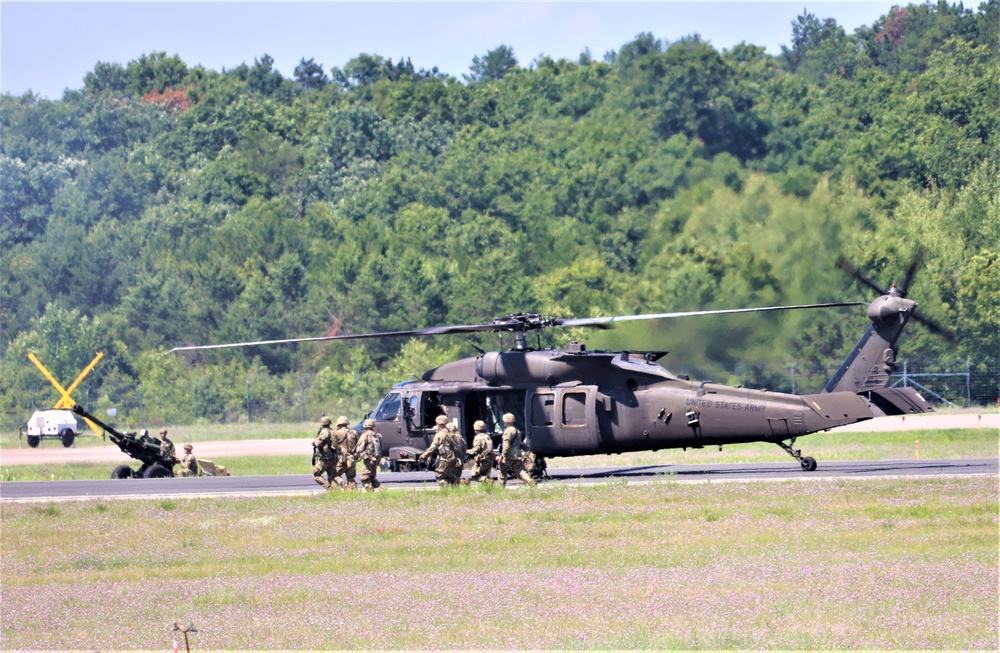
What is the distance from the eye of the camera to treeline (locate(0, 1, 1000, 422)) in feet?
189

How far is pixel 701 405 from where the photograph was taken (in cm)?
2623

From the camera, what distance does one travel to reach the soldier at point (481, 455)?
2586 cm

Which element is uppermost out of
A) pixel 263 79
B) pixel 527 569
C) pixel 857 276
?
pixel 263 79

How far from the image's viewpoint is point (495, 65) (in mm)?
138125

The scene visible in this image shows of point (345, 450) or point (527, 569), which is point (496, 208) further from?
point (527, 569)

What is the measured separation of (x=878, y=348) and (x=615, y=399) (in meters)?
4.90

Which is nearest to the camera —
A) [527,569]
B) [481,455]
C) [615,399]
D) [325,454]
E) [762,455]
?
[527,569]

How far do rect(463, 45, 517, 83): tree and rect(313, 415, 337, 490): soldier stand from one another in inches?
4480

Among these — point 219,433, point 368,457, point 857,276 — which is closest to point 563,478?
point 368,457

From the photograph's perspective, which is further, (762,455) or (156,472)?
(762,455)

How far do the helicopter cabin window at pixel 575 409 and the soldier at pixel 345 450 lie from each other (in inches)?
160

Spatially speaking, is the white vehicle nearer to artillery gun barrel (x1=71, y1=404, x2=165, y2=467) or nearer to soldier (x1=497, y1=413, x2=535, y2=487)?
artillery gun barrel (x1=71, y1=404, x2=165, y2=467)

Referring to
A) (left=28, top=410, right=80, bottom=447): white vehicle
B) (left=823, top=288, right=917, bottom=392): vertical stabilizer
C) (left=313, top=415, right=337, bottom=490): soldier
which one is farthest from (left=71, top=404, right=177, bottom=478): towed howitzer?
(left=28, top=410, right=80, bottom=447): white vehicle

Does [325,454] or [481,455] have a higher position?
[325,454]
